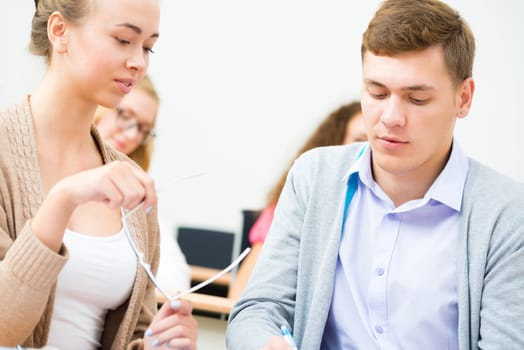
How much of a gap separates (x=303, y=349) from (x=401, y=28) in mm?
680

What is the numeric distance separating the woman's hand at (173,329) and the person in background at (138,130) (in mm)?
1575

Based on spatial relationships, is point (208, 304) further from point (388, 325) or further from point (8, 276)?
point (8, 276)

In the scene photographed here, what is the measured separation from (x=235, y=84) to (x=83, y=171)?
3.84 metres

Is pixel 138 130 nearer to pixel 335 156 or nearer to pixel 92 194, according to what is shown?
pixel 335 156

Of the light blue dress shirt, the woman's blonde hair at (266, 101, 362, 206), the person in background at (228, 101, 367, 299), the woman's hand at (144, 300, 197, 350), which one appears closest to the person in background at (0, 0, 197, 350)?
the woman's hand at (144, 300, 197, 350)

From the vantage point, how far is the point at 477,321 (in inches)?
54.1

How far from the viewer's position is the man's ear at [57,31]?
4.56 ft

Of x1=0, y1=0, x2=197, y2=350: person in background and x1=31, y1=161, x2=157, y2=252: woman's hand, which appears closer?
x1=31, y1=161, x2=157, y2=252: woman's hand

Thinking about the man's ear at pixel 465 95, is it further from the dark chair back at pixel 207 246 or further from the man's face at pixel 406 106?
the dark chair back at pixel 207 246

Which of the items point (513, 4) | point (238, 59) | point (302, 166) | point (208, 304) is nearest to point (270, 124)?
point (238, 59)

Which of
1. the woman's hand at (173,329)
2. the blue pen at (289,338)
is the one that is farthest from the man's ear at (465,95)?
the woman's hand at (173,329)

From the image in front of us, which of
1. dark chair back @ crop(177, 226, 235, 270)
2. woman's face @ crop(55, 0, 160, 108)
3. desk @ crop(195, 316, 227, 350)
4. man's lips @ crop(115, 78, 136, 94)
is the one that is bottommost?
dark chair back @ crop(177, 226, 235, 270)

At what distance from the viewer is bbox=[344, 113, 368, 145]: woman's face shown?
3118mm

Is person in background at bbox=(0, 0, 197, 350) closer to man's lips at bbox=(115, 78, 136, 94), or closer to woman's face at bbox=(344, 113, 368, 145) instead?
man's lips at bbox=(115, 78, 136, 94)
